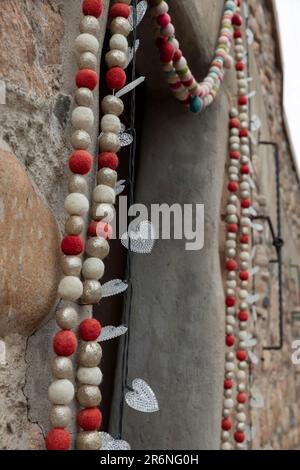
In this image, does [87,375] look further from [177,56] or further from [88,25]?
[177,56]

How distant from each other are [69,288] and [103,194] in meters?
0.19

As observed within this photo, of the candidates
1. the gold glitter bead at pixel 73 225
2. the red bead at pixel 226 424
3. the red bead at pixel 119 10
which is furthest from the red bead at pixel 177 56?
the red bead at pixel 226 424

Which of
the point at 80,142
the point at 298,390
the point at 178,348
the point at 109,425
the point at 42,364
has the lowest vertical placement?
the point at 298,390

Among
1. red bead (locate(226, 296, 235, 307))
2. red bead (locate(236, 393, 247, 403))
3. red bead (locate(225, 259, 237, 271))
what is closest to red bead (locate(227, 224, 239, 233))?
red bead (locate(225, 259, 237, 271))

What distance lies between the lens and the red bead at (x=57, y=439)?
803 mm

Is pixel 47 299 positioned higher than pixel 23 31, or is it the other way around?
pixel 23 31

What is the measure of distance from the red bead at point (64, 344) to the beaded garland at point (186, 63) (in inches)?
33.3

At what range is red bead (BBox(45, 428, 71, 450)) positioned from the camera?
0.80 metres

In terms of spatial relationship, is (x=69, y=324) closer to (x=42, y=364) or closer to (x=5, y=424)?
(x=42, y=364)

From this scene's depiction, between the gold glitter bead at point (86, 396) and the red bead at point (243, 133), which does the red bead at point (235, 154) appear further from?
the gold glitter bead at point (86, 396)

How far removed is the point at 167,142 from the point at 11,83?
1.04 m

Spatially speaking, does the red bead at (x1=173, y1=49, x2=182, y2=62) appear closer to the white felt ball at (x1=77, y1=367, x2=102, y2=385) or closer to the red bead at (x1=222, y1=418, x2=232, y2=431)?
the white felt ball at (x1=77, y1=367, x2=102, y2=385)

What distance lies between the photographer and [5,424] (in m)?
0.75
